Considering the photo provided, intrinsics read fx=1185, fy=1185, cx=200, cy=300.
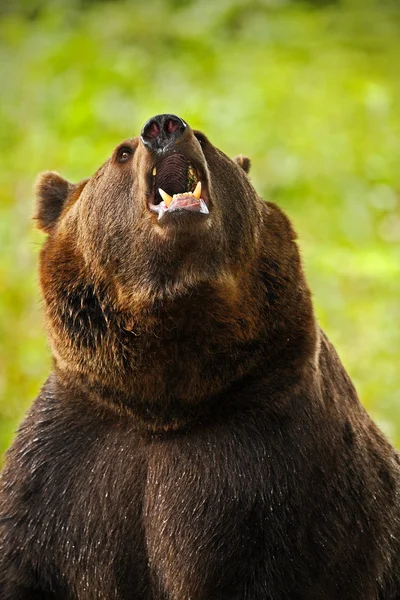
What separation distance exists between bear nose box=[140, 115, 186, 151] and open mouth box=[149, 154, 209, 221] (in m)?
0.06

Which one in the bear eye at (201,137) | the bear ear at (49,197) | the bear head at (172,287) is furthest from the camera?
the bear ear at (49,197)

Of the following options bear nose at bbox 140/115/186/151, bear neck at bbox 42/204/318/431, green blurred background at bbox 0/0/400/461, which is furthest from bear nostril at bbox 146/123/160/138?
green blurred background at bbox 0/0/400/461

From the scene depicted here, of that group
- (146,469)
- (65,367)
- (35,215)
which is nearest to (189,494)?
(146,469)

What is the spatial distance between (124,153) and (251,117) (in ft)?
24.6

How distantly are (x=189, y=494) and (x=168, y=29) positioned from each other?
983cm

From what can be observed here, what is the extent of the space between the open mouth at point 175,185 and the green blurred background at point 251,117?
360 cm

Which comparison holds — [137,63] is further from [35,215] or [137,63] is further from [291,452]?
[291,452]

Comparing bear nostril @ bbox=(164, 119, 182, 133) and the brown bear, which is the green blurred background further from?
bear nostril @ bbox=(164, 119, 182, 133)

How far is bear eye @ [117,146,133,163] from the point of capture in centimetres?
427

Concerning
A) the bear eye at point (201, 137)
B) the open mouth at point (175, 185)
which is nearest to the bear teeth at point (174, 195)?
the open mouth at point (175, 185)

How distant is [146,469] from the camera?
4.21 meters

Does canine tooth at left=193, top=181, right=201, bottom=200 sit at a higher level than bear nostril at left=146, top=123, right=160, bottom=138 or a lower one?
lower

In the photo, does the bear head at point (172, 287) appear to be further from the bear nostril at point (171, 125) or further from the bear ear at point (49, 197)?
the bear ear at point (49, 197)

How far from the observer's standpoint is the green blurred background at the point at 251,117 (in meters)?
8.80
